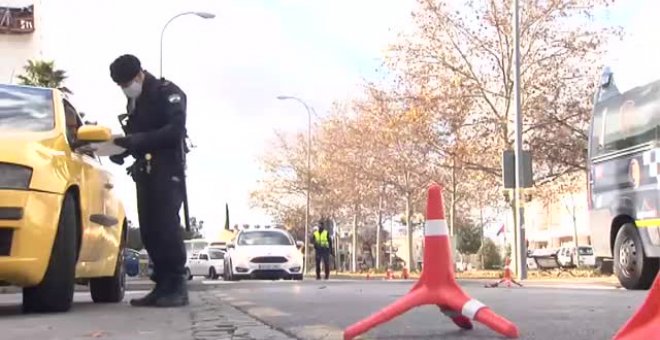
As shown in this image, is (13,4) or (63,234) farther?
(13,4)

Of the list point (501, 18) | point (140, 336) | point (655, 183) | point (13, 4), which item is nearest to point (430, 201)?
point (140, 336)

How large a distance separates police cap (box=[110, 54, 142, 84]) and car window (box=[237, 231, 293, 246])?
658 inches

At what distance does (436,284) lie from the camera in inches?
188

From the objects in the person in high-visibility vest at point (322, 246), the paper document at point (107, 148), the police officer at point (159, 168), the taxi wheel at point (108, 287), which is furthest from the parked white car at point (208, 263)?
the police officer at point (159, 168)

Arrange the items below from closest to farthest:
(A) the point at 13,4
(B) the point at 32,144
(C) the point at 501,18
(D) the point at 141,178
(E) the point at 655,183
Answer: (B) the point at 32,144 → (D) the point at 141,178 → (E) the point at 655,183 → (C) the point at 501,18 → (A) the point at 13,4

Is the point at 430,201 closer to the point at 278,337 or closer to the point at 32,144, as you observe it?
the point at 278,337

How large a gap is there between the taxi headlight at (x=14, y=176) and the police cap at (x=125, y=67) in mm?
1204

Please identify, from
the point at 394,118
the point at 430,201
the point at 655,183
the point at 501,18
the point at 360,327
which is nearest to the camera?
the point at 360,327

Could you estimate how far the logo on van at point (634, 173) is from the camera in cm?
1237

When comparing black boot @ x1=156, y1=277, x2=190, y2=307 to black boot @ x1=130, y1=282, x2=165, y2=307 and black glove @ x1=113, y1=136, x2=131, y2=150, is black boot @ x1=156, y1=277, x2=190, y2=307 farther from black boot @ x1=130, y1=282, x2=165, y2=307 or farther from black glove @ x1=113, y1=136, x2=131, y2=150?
black glove @ x1=113, y1=136, x2=131, y2=150

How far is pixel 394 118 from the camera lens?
32.9 metres

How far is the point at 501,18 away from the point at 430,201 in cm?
2664

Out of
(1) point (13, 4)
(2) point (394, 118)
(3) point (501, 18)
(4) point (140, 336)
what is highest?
(1) point (13, 4)

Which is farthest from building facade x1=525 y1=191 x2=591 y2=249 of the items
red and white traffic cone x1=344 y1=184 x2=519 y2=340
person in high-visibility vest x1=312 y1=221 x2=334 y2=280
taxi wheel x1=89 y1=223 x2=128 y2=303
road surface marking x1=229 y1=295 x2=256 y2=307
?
red and white traffic cone x1=344 y1=184 x2=519 y2=340
